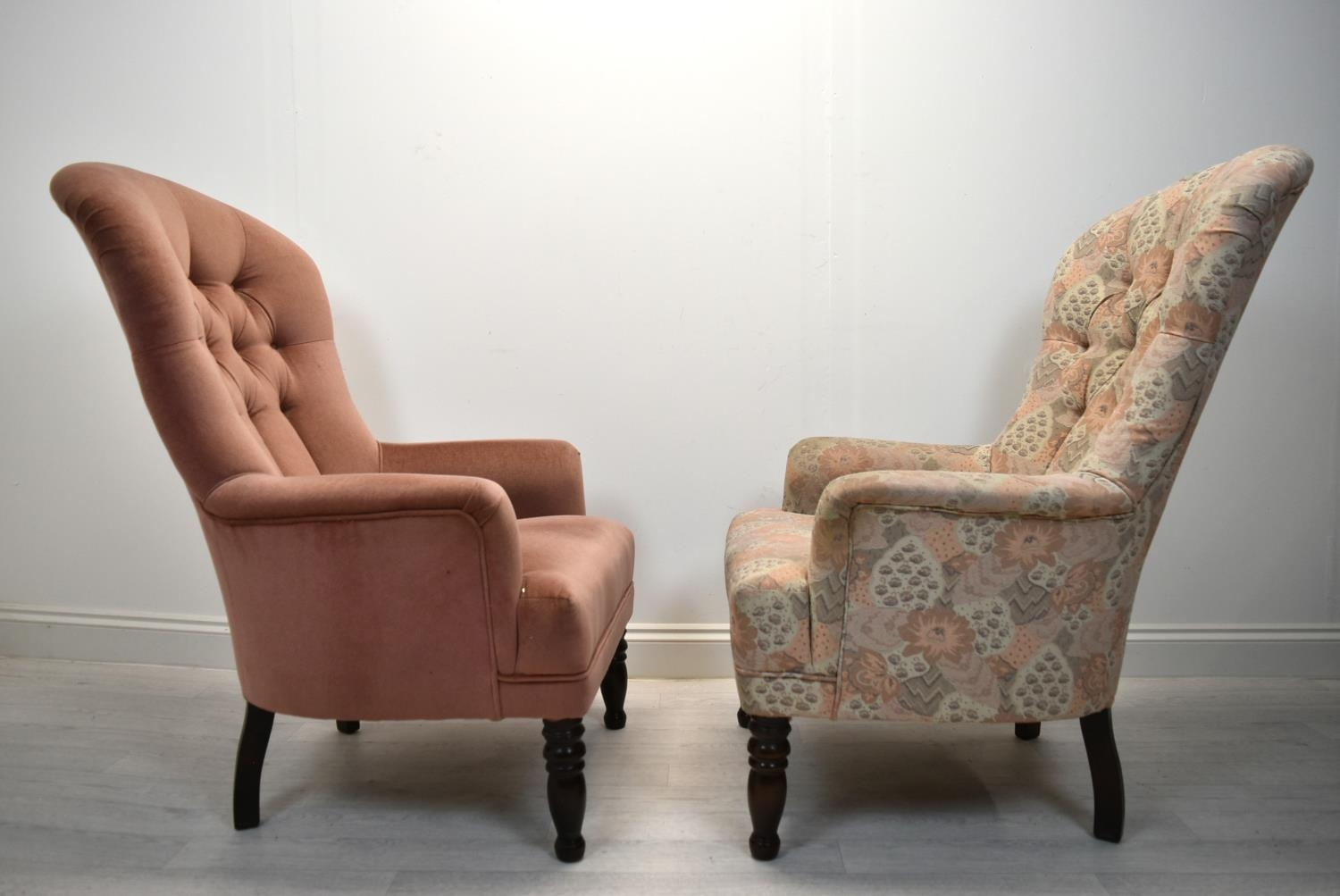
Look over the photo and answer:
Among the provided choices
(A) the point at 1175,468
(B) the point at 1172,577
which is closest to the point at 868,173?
(A) the point at 1175,468

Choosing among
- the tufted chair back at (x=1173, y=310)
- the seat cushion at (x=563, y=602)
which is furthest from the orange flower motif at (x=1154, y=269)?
the seat cushion at (x=563, y=602)

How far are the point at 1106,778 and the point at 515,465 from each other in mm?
1262

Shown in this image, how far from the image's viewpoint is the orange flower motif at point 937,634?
1184 mm

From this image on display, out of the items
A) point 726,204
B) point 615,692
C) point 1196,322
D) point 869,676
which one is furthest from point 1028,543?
point 726,204

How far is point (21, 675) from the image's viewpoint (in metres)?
2.07

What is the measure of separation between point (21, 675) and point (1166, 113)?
3297 mm

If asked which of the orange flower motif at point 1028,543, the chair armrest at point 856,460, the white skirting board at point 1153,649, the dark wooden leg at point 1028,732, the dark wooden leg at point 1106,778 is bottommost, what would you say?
the white skirting board at point 1153,649

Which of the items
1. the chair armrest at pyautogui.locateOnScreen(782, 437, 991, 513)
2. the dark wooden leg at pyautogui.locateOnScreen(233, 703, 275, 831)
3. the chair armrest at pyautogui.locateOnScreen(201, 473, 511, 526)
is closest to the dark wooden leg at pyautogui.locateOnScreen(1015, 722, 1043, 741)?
the chair armrest at pyautogui.locateOnScreen(782, 437, 991, 513)

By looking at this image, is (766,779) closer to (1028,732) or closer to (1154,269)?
(1028,732)

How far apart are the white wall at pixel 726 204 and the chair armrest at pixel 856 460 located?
0.95 feet

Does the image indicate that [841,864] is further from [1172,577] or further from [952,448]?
[1172,577]

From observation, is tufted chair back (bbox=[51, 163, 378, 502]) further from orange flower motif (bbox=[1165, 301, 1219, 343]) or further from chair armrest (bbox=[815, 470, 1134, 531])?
orange flower motif (bbox=[1165, 301, 1219, 343])

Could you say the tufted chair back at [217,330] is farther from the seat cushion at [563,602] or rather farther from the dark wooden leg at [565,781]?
the dark wooden leg at [565,781]

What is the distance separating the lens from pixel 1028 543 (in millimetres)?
1161
